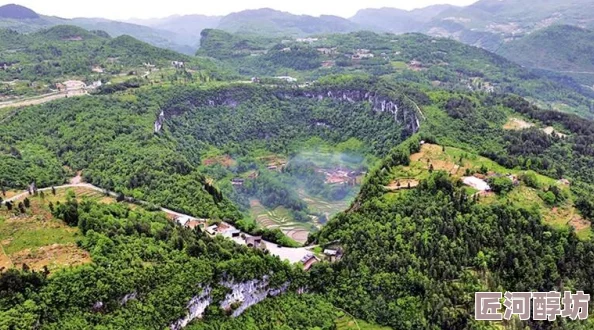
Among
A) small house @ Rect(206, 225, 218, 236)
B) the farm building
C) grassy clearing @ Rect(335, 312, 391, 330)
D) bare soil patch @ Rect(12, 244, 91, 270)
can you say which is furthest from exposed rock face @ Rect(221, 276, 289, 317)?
the farm building

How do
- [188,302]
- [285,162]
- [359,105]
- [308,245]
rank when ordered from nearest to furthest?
[188,302]
[308,245]
[285,162]
[359,105]

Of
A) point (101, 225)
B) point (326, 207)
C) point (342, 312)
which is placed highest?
point (101, 225)

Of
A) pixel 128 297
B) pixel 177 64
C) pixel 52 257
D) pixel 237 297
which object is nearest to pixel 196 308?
pixel 237 297

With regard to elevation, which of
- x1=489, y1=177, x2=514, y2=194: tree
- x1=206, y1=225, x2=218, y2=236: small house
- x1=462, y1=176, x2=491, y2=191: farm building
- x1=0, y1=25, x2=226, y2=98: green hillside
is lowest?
x1=206, y1=225, x2=218, y2=236: small house

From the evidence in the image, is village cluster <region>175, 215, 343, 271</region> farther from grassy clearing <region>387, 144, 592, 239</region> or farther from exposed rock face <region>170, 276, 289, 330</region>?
grassy clearing <region>387, 144, 592, 239</region>

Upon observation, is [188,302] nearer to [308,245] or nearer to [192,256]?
[192,256]

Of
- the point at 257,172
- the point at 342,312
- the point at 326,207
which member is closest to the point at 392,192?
the point at 342,312

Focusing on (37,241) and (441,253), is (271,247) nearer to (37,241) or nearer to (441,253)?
(441,253)
